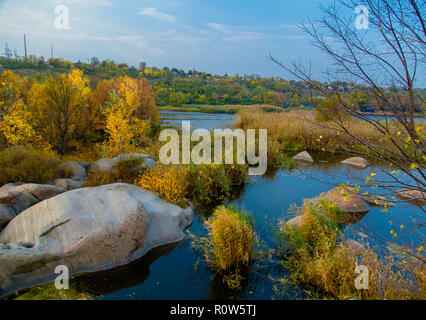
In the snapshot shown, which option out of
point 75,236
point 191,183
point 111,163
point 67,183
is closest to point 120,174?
point 111,163

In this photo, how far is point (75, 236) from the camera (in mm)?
5090

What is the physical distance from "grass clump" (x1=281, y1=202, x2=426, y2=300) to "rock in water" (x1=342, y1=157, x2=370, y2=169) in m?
8.28

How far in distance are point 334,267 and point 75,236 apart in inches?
175

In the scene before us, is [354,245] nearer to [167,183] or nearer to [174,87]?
[167,183]

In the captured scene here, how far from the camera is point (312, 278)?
15.9 feet

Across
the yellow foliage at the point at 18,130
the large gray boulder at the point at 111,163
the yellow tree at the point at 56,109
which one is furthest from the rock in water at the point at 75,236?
the yellow tree at the point at 56,109

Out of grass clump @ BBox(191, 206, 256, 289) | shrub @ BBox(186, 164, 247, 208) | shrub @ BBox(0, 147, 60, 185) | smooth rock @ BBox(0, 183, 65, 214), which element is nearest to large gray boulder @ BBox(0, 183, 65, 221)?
smooth rock @ BBox(0, 183, 65, 214)

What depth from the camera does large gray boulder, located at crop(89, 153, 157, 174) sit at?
28.6ft

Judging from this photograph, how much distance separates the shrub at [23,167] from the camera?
708 cm

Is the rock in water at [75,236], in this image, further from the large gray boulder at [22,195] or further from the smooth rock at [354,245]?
the smooth rock at [354,245]

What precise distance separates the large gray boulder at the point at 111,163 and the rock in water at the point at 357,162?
31.1ft

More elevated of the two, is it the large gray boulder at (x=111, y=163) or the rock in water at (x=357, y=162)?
the large gray boulder at (x=111, y=163)

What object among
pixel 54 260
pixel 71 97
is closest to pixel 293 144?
pixel 71 97
